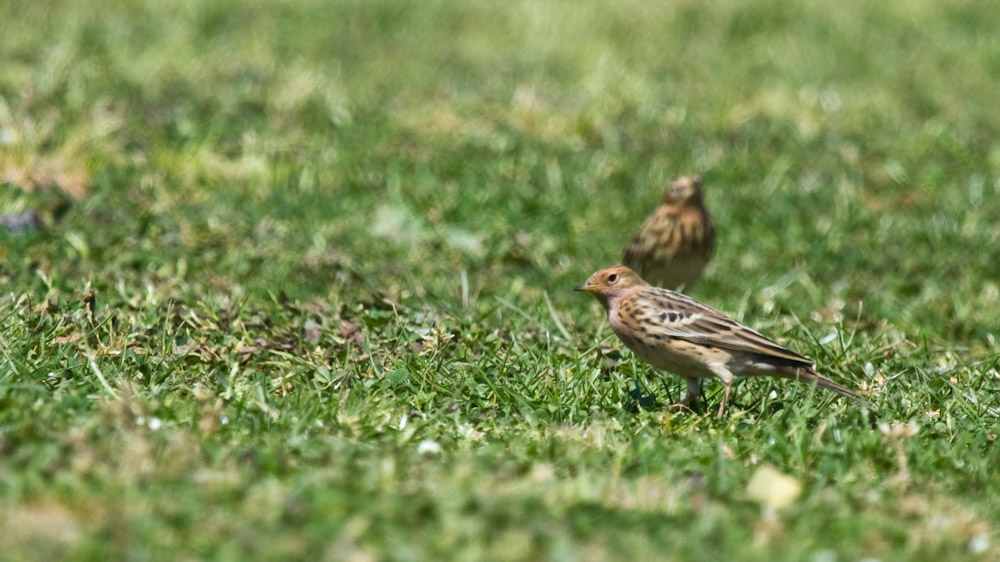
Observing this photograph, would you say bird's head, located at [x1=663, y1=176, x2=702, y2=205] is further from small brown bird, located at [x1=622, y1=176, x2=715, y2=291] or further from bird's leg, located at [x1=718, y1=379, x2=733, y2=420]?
bird's leg, located at [x1=718, y1=379, x2=733, y2=420]

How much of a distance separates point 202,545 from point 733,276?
6.40m

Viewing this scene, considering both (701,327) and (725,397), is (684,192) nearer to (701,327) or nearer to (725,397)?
(701,327)

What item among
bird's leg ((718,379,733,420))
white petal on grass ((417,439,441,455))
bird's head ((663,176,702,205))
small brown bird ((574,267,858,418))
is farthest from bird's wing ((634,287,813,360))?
bird's head ((663,176,702,205))

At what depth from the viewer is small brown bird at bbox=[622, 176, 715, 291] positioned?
931 cm

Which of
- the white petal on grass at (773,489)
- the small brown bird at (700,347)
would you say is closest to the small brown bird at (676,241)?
the small brown bird at (700,347)

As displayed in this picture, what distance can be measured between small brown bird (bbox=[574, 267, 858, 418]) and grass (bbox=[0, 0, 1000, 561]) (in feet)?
0.64

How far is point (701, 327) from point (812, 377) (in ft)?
1.80

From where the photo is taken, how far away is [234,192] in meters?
10.1

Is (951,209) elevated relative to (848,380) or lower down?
lower down

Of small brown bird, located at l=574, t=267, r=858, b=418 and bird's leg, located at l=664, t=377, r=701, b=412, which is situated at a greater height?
small brown bird, located at l=574, t=267, r=858, b=418

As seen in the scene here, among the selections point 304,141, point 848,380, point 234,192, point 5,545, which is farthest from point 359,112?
point 5,545

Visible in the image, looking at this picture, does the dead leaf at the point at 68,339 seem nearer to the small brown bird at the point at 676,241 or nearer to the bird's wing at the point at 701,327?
the bird's wing at the point at 701,327

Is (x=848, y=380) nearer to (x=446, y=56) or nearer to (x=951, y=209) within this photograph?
(x=951, y=209)

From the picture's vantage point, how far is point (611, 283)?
23.6ft
